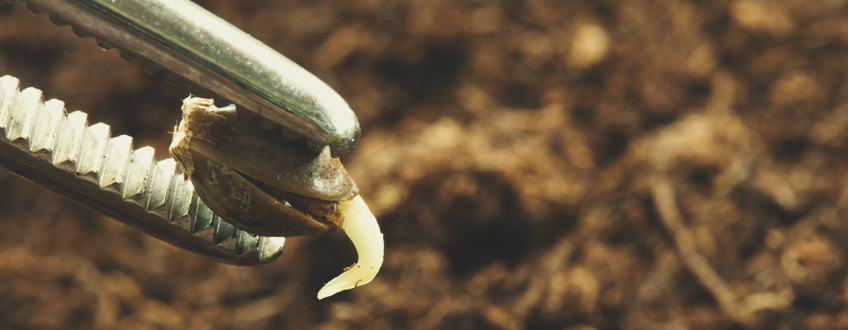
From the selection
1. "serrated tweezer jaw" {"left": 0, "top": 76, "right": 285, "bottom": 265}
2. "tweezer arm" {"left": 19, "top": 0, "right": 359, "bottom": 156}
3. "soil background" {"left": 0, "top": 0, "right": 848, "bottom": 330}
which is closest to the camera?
"tweezer arm" {"left": 19, "top": 0, "right": 359, "bottom": 156}

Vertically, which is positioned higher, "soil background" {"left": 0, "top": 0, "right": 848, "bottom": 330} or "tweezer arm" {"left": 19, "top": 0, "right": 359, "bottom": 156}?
"soil background" {"left": 0, "top": 0, "right": 848, "bottom": 330}

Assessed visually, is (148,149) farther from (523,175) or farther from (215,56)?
(523,175)

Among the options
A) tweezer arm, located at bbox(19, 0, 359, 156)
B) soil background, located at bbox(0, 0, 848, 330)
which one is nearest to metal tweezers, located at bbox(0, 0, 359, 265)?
tweezer arm, located at bbox(19, 0, 359, 156)

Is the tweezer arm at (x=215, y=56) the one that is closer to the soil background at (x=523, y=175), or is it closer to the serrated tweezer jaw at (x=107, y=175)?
the serrated tweezer jaw at (x=107, y=175)

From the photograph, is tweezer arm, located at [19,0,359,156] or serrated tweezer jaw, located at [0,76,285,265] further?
serrated tweezer jaw, located at [0,76,285,265]

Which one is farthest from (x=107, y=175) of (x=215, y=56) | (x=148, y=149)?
(x=215, y=56)

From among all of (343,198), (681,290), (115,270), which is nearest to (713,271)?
(681,290)

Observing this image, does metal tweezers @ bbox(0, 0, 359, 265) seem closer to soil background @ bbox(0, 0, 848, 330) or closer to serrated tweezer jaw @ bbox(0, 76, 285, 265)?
serrated tweezer jaw @ bbox(0, 76, 285, 265)
